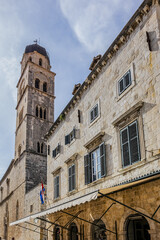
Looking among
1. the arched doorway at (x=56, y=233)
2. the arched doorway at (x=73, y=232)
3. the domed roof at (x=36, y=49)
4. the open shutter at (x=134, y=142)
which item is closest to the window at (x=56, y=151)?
the arched doorway at (x=56, y=233)

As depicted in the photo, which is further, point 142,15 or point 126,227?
point 142,15

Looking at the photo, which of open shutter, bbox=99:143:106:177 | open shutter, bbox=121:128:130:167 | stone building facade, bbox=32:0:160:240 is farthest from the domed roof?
open shutter, bbox=121:128:130:167

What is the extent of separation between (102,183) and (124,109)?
3.21 metres

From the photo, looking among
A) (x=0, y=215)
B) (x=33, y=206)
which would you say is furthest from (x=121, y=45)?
(x=0, y=215)

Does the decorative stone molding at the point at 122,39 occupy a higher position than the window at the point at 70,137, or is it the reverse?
the decorative stone molding at the point at 122,39

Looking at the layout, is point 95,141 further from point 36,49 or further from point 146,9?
point 36,49

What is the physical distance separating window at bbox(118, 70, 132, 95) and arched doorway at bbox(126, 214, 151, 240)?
4724mm

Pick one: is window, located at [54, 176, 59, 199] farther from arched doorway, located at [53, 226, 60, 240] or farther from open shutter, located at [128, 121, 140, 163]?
open shutter, located at [128, 121, 140, 163]

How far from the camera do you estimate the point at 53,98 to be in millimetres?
35594

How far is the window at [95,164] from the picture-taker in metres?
10.6

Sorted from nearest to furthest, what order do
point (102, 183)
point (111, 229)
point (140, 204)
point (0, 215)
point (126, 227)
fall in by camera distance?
point (140, 204)
point (126, 227)
point (111, 229)
point (102, 183)
point (0, 215)

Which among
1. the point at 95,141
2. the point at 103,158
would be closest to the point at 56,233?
the point at 95,141

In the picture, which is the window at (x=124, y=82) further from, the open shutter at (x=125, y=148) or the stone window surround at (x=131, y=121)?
the open shutter at (x=125, y=148)

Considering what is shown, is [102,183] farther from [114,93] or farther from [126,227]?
[114,93]
